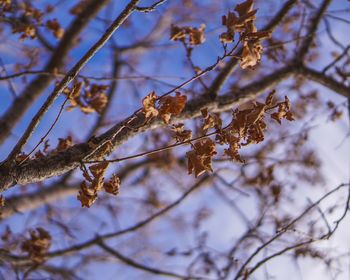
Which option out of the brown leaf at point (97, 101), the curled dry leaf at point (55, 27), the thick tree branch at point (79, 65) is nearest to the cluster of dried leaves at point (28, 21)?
the curled dry leaf at point (55, 27)

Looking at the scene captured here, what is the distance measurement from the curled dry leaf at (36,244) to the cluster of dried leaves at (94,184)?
160 centimetres

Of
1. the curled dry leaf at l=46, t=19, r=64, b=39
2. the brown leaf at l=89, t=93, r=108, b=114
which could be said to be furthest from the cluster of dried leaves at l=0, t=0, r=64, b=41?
the brown leaf at l=89, t=93, r=108, b=114

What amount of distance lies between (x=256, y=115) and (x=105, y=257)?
3841 mm

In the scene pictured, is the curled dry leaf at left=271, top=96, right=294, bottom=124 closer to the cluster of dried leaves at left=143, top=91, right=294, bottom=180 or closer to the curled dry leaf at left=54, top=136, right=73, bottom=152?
the cluster of dried leaves at left=143, top=91, right=294, bottom=180

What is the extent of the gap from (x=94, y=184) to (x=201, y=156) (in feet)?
1.64

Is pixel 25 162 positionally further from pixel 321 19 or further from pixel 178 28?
pixel 321 19

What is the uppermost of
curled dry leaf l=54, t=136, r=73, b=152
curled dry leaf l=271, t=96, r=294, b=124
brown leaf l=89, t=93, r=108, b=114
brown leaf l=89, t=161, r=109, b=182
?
brown leaf l=89, t=93, r=108, b=114

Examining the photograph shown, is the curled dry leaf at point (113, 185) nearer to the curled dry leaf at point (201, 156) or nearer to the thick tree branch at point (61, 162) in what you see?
the thick tree branch at point (61, 162)

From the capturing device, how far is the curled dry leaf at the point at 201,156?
72.8 inches

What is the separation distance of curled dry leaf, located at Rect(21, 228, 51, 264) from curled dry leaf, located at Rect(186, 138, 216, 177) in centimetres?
192

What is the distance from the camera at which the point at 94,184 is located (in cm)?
184

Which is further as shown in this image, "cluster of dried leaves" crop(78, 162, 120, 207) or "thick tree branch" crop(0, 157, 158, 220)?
"thick tree branch" crop(0, 157, 158, 220)

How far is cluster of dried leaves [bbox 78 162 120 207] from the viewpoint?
1.83 m

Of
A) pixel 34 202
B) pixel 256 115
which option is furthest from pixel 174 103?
pixel 34 202
